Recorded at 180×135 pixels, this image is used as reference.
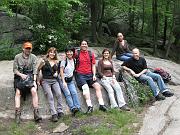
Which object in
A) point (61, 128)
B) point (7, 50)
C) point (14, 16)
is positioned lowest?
point (61, 128)

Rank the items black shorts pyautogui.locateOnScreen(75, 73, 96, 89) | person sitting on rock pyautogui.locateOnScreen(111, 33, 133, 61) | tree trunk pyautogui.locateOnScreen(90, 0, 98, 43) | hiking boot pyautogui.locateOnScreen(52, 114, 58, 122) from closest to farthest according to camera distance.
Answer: hiking boot pyautogui.locateOnScreen(52, 114, 58, 122) < black shorts pyautogui.locateOnScreen(75, 73, 96, 89) < person sitting on rock pyautogui.locateOnScreen(111, 33, 133, 61) < tree trunk pyautogui.locateOnScreen(90, 0, 98, 43)

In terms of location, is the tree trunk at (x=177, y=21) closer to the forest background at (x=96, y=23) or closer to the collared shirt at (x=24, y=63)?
the forest background at (x=96, y=23)

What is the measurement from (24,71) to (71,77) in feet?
4.61

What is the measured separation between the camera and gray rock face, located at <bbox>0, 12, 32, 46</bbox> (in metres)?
18.2

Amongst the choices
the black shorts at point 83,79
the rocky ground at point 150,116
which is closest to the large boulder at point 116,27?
the rocky ground at point 150,116

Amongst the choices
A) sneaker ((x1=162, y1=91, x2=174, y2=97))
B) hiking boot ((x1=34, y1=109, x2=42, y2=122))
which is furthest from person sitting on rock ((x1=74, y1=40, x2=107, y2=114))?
sneaker ((x1=162, y1=91, x2=174, y2=97))

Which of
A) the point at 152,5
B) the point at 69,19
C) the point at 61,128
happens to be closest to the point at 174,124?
the point at 61,128

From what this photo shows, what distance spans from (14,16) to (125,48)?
591cm

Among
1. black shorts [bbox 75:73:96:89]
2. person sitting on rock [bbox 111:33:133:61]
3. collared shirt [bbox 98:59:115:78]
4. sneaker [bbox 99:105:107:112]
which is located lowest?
sneaker [bbox 99:105:107:112]

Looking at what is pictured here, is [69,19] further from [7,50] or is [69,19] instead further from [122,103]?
[122,103]

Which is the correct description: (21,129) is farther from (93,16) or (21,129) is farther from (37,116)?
(93,16)

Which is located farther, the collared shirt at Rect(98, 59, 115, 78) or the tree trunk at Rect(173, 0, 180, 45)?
the tree trunk at Rect(173, 0, 180, 45)

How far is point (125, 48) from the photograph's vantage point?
15273 mm

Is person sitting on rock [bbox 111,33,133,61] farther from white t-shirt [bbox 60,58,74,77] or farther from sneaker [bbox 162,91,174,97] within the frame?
Answer: white t-shirt [bbox 60,58,74,77]
